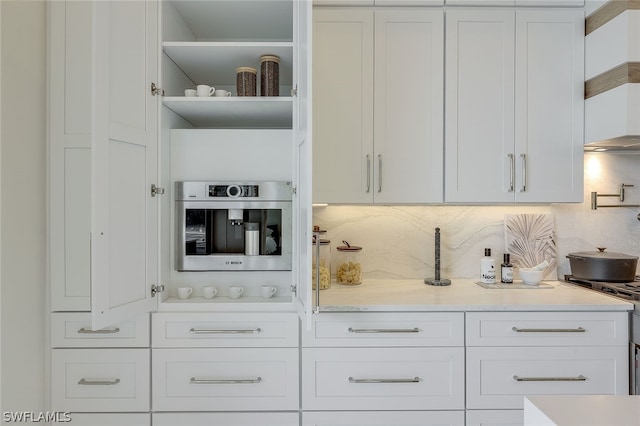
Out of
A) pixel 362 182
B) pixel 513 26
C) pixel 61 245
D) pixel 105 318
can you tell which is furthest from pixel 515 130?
pixel 61 245

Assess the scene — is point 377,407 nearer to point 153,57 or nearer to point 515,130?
point 515,130

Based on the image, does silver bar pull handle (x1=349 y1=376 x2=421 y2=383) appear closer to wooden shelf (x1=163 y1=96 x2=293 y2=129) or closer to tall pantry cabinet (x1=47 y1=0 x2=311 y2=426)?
tall pantry cabinet (x1=47 y1=0 x2=311 y2=426)

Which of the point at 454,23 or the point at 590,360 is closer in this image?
the point at 590,360

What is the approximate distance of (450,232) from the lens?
7.68 ft

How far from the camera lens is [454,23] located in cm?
202

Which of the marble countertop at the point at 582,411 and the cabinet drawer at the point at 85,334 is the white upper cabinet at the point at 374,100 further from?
the marble countertop at the point at 582,411

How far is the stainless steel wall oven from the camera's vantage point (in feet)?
6.26

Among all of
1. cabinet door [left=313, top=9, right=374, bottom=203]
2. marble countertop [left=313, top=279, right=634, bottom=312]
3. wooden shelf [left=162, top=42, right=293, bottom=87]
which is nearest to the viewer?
marble countertop [left=313, top=279, right=634, bottom=312]

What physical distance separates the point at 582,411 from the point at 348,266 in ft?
4.82

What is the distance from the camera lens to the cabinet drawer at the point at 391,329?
1.73 meters

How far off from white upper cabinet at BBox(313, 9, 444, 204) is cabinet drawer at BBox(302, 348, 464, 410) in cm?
77

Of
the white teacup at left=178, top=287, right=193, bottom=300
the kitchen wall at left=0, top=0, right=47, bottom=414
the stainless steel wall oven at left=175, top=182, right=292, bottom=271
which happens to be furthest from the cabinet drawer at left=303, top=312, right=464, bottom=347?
the kitchen wall at left=0, top=0, right=47, bottom=414

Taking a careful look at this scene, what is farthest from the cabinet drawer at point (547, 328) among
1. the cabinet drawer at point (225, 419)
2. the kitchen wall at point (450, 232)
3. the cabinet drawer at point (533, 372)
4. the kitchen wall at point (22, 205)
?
the kitchen wall at point (22, 205)

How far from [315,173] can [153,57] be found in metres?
0.92
